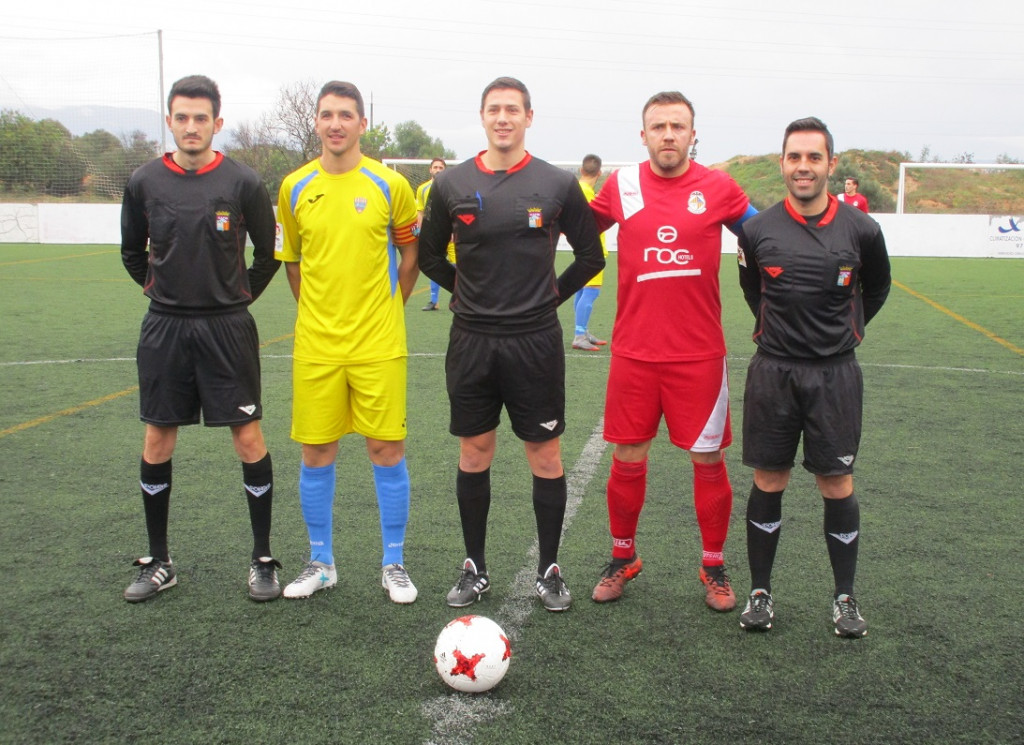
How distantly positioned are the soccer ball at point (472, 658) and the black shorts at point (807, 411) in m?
1.21

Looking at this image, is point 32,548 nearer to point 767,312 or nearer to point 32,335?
point 767,312

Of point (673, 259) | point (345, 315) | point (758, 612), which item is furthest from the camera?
point (345, 315)

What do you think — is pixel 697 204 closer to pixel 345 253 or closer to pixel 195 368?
pixel 345 253

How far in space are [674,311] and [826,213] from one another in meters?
0.69

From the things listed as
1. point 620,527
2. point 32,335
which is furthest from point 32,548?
point 32,335

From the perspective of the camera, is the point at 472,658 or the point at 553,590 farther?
A: the point at 553,590

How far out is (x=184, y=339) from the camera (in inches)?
153

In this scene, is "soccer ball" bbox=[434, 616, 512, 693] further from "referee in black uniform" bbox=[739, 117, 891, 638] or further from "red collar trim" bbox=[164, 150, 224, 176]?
"red collar trim" bbox=[164, 150, 224, 176]

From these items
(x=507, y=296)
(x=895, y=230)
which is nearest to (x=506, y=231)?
(x=507, y=296)

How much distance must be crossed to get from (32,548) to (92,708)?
1.65 meters

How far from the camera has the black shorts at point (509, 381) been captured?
3771 millimetres

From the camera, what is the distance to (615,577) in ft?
12.9

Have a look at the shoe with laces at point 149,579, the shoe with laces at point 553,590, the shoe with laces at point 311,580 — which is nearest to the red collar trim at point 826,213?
the shoe with laces at point 553,590

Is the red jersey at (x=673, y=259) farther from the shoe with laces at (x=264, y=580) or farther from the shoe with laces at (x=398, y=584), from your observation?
the shoe with laces at (x=264, y=580)
